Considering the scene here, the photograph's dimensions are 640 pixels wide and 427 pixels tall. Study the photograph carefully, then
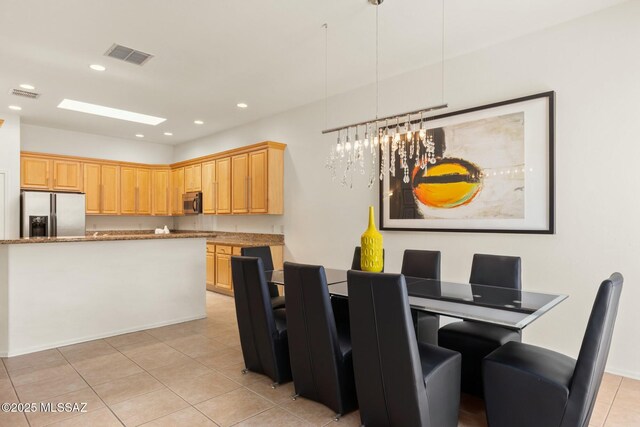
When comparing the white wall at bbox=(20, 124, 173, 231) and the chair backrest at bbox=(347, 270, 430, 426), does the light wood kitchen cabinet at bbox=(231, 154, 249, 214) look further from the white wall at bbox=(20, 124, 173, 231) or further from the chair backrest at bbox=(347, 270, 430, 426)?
the chair backrest at bbox=(347, 270, 430, 426)

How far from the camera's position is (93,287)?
4059 millimetres

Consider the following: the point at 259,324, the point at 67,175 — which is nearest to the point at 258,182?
the point at 259,324

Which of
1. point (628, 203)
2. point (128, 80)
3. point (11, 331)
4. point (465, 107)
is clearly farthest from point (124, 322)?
point (628, 203)

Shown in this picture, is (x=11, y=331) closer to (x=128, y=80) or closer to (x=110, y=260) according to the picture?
(x=110, y=260)

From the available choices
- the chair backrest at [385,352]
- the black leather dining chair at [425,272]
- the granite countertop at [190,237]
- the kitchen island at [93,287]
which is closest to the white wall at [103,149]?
the granite countertop at [190,237]

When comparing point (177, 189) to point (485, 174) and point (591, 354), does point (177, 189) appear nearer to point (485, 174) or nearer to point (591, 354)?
point (485, 174)

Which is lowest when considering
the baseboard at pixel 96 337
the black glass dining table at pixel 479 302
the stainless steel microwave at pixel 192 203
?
the baseboard at pixel 96 337

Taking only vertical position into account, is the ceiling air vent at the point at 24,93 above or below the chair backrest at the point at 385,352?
above

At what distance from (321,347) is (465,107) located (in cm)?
286

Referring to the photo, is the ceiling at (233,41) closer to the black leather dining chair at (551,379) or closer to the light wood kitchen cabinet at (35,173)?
the light wood kitchen cabinet at (35,173)

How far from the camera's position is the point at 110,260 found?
4.18 metres

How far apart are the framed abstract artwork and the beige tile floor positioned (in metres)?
1.53

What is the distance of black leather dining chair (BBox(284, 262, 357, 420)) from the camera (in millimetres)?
2363

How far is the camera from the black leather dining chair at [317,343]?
2.36 metres
